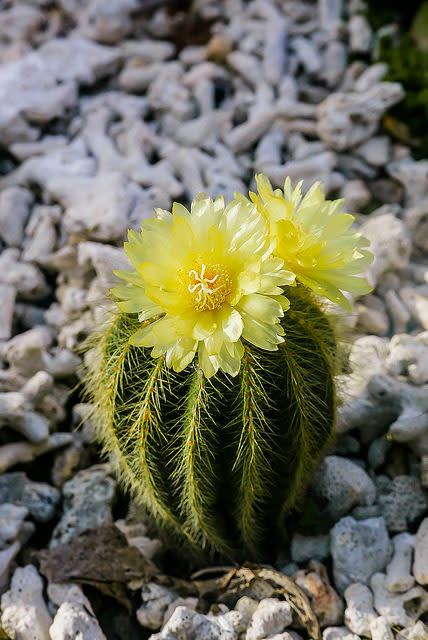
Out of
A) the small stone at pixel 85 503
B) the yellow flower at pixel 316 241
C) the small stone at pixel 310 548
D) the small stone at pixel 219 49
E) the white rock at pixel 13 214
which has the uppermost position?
the yellow flower at pixel 316 241

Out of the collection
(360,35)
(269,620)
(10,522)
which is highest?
(360,35)

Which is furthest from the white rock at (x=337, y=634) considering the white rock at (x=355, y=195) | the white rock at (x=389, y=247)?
the white rock at (x=355, y=195)

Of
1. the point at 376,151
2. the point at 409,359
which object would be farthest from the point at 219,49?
the point at 409,359

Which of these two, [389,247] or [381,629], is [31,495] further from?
[389,247]

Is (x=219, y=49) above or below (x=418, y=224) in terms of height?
above

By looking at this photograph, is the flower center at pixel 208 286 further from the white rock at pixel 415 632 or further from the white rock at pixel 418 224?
the white rock at pixel 418 224

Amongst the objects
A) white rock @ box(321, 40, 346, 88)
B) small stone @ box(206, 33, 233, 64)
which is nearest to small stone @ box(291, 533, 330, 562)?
white rock @ box(321, 40, 346, 88)
